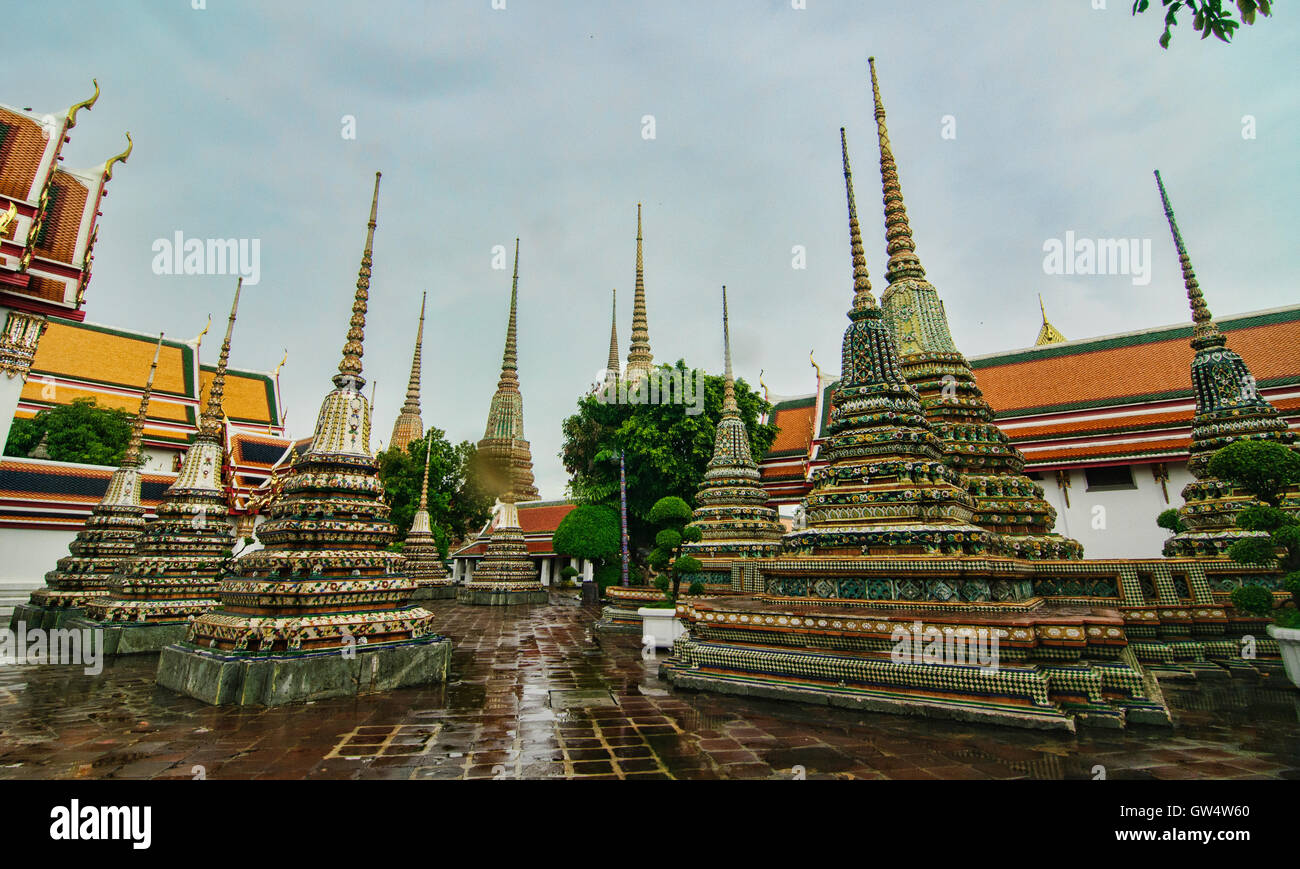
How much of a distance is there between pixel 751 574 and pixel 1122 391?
47.3ft

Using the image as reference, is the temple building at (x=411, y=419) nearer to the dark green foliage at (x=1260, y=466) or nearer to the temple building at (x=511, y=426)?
→ the temple building at (x=511, y=426)

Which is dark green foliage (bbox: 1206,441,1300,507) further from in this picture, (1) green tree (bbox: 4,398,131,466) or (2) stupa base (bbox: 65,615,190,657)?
(1) green tree (bbox: 4,398,131,466)

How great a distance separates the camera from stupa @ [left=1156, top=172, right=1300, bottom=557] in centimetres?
941

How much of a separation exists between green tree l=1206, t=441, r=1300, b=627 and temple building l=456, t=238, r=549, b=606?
68.3 feet

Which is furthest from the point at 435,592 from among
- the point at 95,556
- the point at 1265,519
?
the point at 1265,519

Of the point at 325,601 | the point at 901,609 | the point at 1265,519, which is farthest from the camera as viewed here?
the point at 1265,519

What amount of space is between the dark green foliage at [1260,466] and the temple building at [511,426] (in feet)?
127

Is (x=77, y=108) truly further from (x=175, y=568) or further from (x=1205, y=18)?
(x=1205, y=18)

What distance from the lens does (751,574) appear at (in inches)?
502

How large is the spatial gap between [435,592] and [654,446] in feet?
41.0

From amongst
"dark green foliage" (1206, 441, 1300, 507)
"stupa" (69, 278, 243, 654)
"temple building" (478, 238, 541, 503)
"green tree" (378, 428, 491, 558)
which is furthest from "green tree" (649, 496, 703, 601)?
"temple building" (478, 238, 541, 503)

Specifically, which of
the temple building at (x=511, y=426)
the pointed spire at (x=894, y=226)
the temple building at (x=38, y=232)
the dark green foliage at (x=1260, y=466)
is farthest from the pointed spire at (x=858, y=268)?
the temple building at (x=511, y=426)

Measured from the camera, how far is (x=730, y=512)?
14.1m
